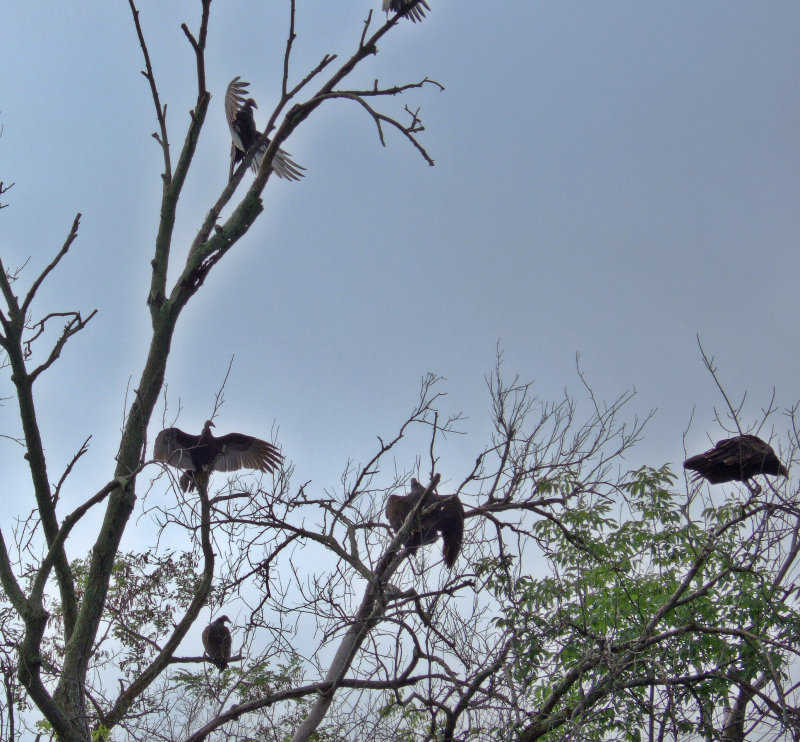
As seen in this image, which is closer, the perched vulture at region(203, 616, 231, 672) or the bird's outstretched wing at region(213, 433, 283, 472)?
the perched vulture at region(203, 616, 231, 672)

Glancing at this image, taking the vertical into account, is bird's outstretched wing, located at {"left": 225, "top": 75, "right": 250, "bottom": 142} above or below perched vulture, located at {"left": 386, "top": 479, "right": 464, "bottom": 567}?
above

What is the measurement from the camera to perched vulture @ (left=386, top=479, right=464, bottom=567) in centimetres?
476

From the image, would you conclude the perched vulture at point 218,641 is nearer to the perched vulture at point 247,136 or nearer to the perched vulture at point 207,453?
→ the perched vulture at point 207,453

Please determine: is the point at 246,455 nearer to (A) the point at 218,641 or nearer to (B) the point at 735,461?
(A) the point at 218,641

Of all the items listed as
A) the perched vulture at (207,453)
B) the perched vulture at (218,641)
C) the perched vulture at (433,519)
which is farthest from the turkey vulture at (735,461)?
the perched vulture at (218,641)

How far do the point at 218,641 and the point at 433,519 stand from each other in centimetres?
231

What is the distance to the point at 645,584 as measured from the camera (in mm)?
5910

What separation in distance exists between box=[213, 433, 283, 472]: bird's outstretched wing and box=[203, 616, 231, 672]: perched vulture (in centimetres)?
148

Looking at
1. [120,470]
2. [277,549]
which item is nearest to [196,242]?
[120,470]

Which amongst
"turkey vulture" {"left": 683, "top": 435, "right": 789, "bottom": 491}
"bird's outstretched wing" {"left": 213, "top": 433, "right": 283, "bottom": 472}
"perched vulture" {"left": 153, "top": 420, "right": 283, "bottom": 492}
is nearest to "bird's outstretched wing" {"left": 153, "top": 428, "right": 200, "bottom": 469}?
"perched vulture" {"left": 153, "top": 420, "right": 283, "bottom": 492}

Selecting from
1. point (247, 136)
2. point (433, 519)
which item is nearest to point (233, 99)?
point (247, 136)

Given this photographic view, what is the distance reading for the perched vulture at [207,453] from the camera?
5988 millimetres

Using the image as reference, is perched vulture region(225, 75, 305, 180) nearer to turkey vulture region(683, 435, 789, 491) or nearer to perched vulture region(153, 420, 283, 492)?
perched vulture region(153, 420, 283, 492)

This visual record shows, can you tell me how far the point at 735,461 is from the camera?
18.0 ft
